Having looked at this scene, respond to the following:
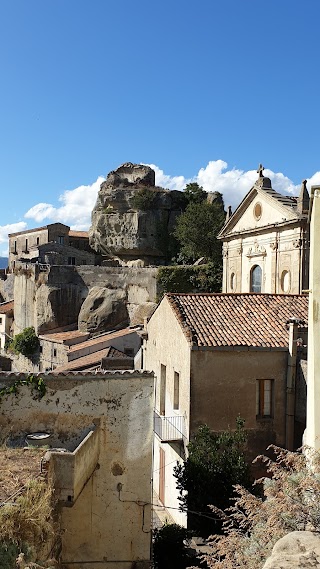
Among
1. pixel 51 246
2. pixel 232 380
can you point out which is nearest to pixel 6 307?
pixel 51 246

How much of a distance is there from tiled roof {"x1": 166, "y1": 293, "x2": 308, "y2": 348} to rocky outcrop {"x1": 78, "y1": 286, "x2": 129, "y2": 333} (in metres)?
21.5

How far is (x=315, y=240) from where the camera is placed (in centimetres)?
1083

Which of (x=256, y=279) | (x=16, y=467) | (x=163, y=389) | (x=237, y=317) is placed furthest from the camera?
(x=256, y=279)

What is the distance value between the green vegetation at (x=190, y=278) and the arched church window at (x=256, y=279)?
7.61 meters

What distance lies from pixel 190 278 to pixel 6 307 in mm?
19844

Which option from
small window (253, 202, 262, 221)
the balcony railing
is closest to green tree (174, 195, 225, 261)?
small window (253, 202, 262, 221)

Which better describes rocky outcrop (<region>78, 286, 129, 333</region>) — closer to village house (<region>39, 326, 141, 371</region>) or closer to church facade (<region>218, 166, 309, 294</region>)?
village house (<region>39, 326, 141, 371</region>)

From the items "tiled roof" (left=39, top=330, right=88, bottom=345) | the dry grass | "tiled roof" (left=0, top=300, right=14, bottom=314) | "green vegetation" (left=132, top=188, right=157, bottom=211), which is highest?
"green vegetation" (left=132, top=188, right=157, bottom=211)

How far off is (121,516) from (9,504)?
4.74 metres

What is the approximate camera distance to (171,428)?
50.4 feet

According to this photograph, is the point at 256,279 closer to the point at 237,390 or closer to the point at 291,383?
the point at 291,383

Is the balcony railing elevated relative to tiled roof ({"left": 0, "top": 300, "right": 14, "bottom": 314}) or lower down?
lower down

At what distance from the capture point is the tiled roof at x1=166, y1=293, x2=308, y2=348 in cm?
1498

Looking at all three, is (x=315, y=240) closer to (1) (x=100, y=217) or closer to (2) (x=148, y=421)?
(2) (x=148, y=421)
